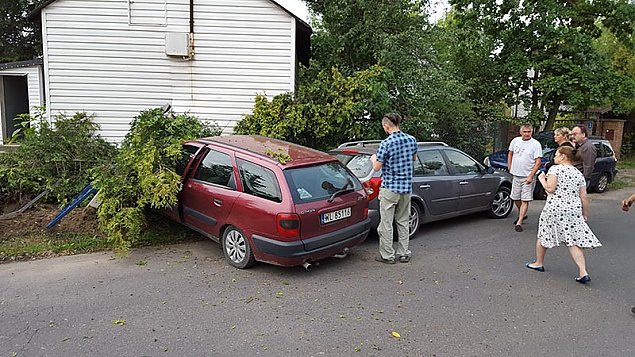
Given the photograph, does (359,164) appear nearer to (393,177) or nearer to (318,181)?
(393,177)

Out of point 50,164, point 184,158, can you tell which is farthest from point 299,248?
point 50,164

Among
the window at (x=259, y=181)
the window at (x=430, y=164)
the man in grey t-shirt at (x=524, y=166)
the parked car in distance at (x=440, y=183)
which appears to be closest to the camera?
the window at (x=259, y=181)

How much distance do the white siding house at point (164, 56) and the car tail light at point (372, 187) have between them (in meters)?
5.16

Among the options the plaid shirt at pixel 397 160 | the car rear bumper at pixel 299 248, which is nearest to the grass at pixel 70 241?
the car rear bumper at pixel 299 248

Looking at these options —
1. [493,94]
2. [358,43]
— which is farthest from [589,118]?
[358,43]

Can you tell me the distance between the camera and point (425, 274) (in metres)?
5.49

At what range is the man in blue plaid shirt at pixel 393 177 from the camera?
5.64 metres

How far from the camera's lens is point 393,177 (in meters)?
5.68

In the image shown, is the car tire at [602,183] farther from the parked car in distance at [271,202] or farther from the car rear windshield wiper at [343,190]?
the car rear windshield wiper at [343,190]

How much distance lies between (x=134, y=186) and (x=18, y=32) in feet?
76.6

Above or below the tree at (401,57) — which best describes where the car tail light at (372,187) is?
below

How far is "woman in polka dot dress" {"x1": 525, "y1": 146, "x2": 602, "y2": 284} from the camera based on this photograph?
5.08 m

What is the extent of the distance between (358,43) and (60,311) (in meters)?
11.6

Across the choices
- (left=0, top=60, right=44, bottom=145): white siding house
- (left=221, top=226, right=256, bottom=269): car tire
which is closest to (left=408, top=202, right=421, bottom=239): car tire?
(left=221, top=226, right=256, bottom=269): car tire
